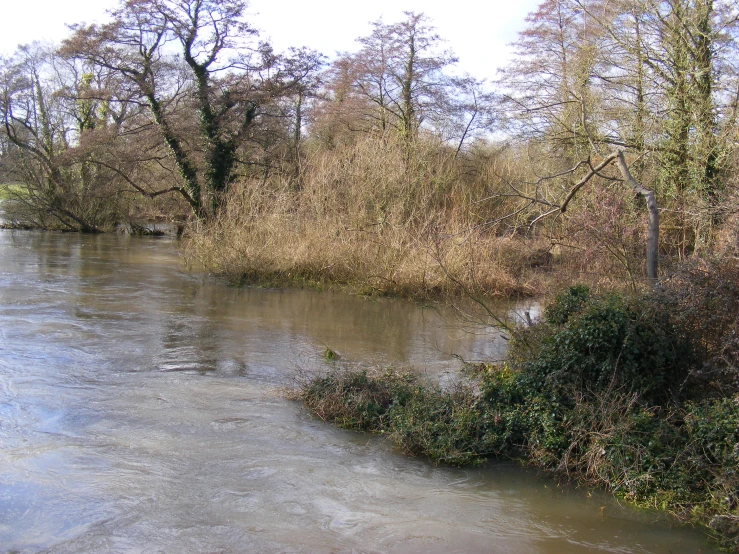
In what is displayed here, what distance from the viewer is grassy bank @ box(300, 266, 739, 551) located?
6480 mm

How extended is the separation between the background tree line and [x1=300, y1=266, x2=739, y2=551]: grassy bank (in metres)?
1.44

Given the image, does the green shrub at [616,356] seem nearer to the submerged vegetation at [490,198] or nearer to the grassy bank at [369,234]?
the submerged vegetation at [490,198]

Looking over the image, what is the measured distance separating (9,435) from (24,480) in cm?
133

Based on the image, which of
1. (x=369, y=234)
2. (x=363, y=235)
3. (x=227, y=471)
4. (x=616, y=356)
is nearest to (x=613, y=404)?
(x=616, y=356)

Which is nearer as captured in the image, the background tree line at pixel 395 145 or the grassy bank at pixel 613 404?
the grassy bank at pixel 613 404

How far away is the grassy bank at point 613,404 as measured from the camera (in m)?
6.48

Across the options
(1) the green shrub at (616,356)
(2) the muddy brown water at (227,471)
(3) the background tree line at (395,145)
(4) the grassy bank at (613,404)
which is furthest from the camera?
(3) the background tree line at (395,145)

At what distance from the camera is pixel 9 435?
301 inches

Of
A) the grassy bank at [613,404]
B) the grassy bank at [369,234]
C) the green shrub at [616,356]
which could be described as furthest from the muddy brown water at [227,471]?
the grassy bank at [369,234]

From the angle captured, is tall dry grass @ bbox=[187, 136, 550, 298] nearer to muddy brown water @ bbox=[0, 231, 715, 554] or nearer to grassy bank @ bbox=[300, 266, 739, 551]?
muddy brown water @ bbox=[0, 231, 715, 554]

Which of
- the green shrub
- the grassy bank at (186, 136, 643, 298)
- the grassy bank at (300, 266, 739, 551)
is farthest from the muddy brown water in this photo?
the grassy bank at (186, 136, 643, 298)

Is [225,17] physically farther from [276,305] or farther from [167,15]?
[276,305]

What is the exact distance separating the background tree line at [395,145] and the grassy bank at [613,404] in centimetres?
144

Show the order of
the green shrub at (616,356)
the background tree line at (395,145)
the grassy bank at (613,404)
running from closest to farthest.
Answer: the grassy bank at (613,404) → the green shrub at (616,356) → the background tree line at (395,145)
